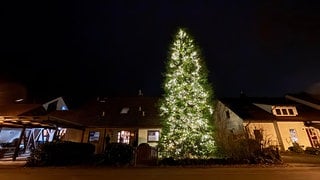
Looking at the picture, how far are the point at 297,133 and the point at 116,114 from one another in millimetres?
18135

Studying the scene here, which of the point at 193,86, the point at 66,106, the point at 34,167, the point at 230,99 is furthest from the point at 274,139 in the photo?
the point at 66,106

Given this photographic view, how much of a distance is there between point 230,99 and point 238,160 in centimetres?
1613

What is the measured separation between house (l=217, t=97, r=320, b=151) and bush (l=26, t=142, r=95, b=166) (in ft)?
43.2

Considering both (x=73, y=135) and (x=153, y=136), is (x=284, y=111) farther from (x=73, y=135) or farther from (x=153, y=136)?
(x=73, y=135)

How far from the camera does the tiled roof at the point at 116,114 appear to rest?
21812mm

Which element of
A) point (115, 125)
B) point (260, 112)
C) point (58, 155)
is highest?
point (260, 112)

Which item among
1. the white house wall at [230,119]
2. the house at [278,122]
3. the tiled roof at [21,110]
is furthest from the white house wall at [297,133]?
the tiled roof at [21,110]

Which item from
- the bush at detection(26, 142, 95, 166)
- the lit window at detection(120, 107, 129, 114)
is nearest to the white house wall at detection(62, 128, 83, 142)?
the lit window at detection(120, 107, 129, 114)

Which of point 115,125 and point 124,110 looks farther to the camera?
point 124,110

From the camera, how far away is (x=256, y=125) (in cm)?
1988

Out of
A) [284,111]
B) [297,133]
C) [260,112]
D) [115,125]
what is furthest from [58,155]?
[284,111]

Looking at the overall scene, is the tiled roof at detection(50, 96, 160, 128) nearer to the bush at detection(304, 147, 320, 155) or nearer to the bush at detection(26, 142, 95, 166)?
the bush at detection(26, 142, 95, 166)

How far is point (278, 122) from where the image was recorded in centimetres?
2009

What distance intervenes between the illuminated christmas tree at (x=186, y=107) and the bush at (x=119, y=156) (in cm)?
205
